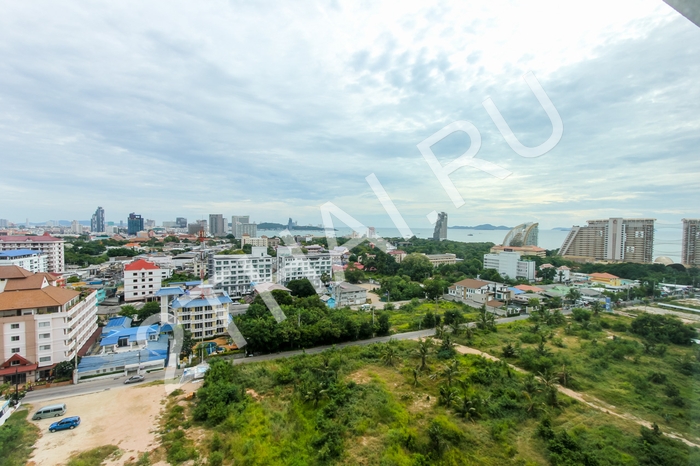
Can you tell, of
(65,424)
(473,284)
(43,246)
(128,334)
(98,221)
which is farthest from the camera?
(98,221)

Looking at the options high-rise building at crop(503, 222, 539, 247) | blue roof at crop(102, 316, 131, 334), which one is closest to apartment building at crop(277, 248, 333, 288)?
blue roof at crop(102, 316, 131, 334)

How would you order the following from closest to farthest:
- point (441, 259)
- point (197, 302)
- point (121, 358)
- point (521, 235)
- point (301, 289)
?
point (121, 358) < point (197, 302) < point (301, 289) < point (441, 259) < point (521, 235)

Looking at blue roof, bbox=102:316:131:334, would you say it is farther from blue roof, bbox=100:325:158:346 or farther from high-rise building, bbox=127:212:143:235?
high-rise building, bbox=127:212:143:235

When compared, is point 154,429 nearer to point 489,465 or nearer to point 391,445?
point 391,445

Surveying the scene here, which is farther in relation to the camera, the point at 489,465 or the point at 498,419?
the point at 498,419

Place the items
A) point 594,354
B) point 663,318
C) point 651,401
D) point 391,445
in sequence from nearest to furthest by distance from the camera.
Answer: point 391,445 → point 651,401 → point 594,354 → point 663,318

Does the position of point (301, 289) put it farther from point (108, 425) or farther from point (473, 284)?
point (108, 425)

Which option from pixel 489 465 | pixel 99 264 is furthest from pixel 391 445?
pixel 99 264

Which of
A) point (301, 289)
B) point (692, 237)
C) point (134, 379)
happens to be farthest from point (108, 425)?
point (692, 237)
